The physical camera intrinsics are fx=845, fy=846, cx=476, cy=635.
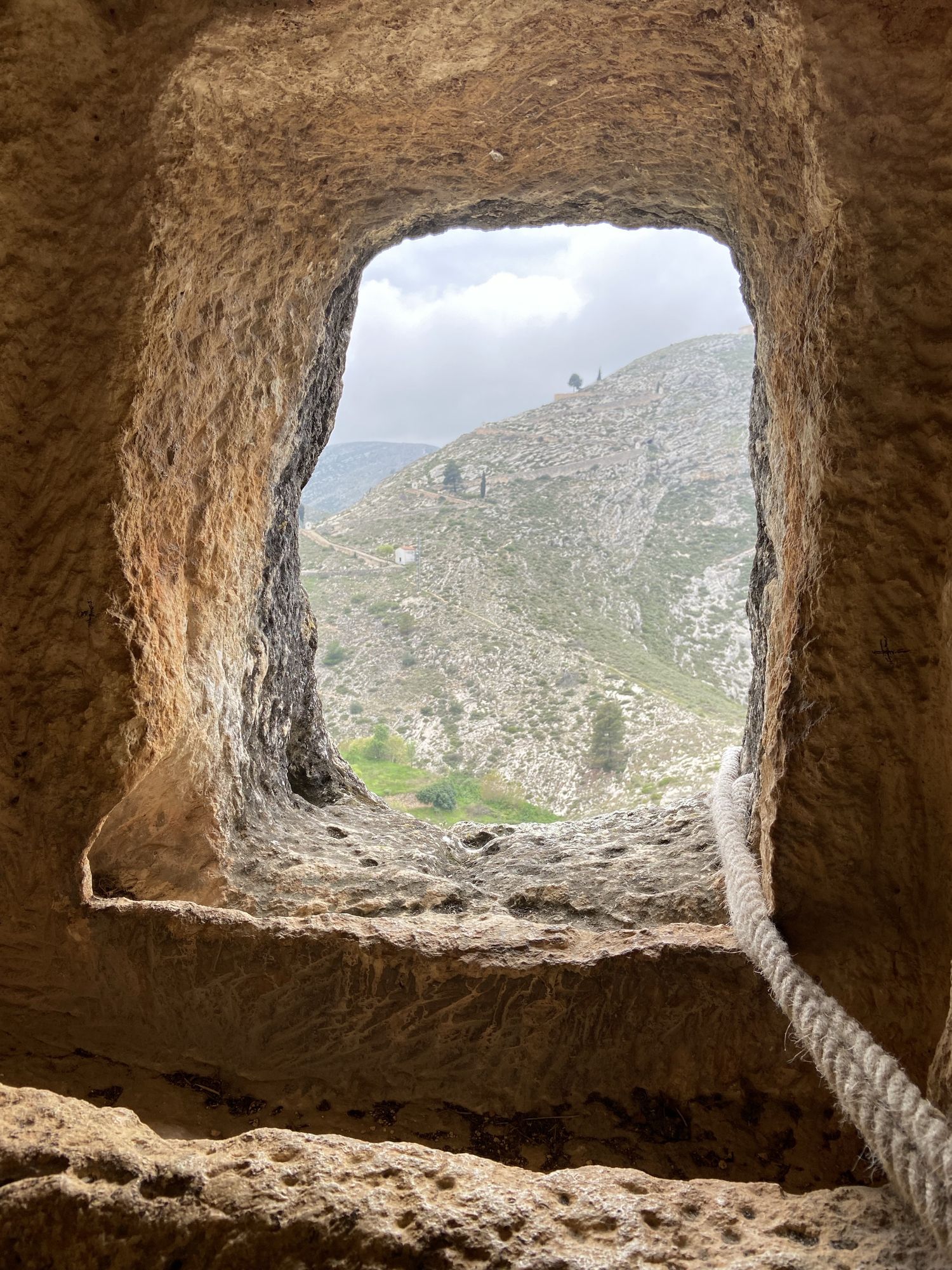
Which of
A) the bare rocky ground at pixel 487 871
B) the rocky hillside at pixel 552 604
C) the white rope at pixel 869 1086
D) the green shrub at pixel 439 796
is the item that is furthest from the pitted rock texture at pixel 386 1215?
the green shrub at pixel 439 796

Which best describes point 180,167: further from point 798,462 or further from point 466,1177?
point 466,1177

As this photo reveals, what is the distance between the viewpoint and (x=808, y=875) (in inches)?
53.3

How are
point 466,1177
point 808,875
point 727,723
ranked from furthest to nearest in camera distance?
point 727,723 → point 808,875 → point 466,1177

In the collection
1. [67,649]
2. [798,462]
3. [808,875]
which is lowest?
[808,875]

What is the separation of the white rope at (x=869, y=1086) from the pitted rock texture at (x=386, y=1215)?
0.23ft

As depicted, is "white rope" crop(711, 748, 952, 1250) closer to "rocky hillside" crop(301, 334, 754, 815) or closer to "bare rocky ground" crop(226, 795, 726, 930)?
"bare rocky ground" crop(226, 795, 726, 930)

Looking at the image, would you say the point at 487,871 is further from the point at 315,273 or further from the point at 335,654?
the point at 335,654

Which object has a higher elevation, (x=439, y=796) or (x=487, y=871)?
(x=487, y=871)

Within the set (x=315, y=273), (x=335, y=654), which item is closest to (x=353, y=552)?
(x=335, y=654)

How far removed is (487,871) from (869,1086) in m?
1.30

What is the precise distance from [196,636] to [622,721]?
7786mm

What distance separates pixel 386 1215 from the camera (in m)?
0.86

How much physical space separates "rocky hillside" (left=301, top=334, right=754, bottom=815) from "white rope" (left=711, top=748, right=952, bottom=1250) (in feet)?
19.5

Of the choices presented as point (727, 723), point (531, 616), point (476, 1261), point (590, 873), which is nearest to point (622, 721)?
point (727, 723)
